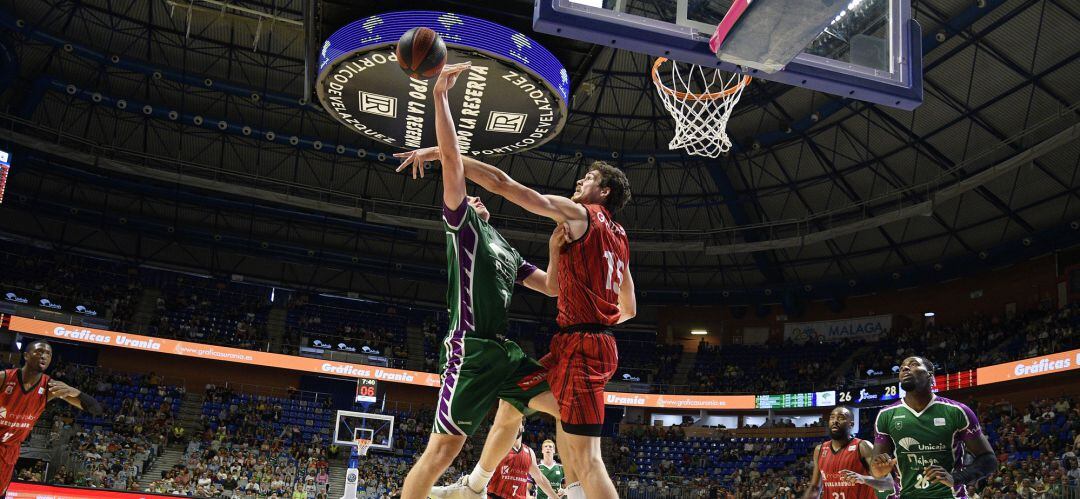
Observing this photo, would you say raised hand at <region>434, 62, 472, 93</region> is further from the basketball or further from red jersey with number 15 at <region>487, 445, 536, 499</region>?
red jersey with number 15 at <region>487, 445, 536, 499</region>

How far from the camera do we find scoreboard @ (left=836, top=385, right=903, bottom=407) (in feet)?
91.5

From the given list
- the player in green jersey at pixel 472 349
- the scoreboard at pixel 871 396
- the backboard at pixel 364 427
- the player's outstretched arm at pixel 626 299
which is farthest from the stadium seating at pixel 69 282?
the player's outstretched arm at pixel 626 299

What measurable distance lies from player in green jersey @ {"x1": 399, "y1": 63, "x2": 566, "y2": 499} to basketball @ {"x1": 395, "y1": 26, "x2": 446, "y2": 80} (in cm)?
119

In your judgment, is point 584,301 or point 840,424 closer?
point 584,301

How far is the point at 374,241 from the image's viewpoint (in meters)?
36.6

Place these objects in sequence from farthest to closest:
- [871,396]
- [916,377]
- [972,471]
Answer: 1. [871,396]
2. [916,377]
3. [972,471]

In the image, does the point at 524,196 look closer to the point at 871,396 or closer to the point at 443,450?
the point at 443,450

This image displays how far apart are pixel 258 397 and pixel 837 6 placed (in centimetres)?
2956

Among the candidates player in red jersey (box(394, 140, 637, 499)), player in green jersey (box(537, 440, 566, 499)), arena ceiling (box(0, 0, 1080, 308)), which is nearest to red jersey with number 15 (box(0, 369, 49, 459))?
player in red jersey (box(394, 140, 637, 499))

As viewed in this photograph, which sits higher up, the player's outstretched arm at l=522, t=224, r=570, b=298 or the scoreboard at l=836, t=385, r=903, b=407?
the scoreboard at l=836, t=385, r=903, b=407

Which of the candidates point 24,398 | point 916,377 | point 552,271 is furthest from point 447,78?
point 24,398

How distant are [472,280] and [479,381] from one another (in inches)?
25.5

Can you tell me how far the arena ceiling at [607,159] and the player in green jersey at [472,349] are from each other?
16886 millimetres

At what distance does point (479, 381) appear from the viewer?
5.01 metres
